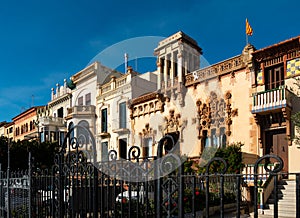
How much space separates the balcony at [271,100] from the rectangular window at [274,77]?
746mm

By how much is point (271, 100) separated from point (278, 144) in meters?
2.08

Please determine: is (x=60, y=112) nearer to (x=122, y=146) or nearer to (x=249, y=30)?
(x=122, y=146)

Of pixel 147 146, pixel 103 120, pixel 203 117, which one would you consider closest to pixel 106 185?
pixel 203 117

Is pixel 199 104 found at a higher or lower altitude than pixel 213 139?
higher

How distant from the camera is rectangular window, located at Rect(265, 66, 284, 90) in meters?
14.5

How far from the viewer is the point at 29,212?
6129mm

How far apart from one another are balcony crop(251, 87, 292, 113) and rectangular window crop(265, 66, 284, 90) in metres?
0.75

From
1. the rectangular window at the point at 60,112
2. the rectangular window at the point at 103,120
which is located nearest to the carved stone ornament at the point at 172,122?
the rectangular window at the point at 103,120

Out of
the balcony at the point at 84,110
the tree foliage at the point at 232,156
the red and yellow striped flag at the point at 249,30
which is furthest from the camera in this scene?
the balcony at the point at 84,110

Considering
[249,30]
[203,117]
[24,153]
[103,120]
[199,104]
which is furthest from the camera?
[103,120]

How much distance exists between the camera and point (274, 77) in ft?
48.3

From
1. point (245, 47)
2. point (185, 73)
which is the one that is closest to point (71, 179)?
point (245, 47)

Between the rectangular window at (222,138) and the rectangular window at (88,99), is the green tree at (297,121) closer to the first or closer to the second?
the rectangular window at (222,138)

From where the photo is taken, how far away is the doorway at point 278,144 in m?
14.4
